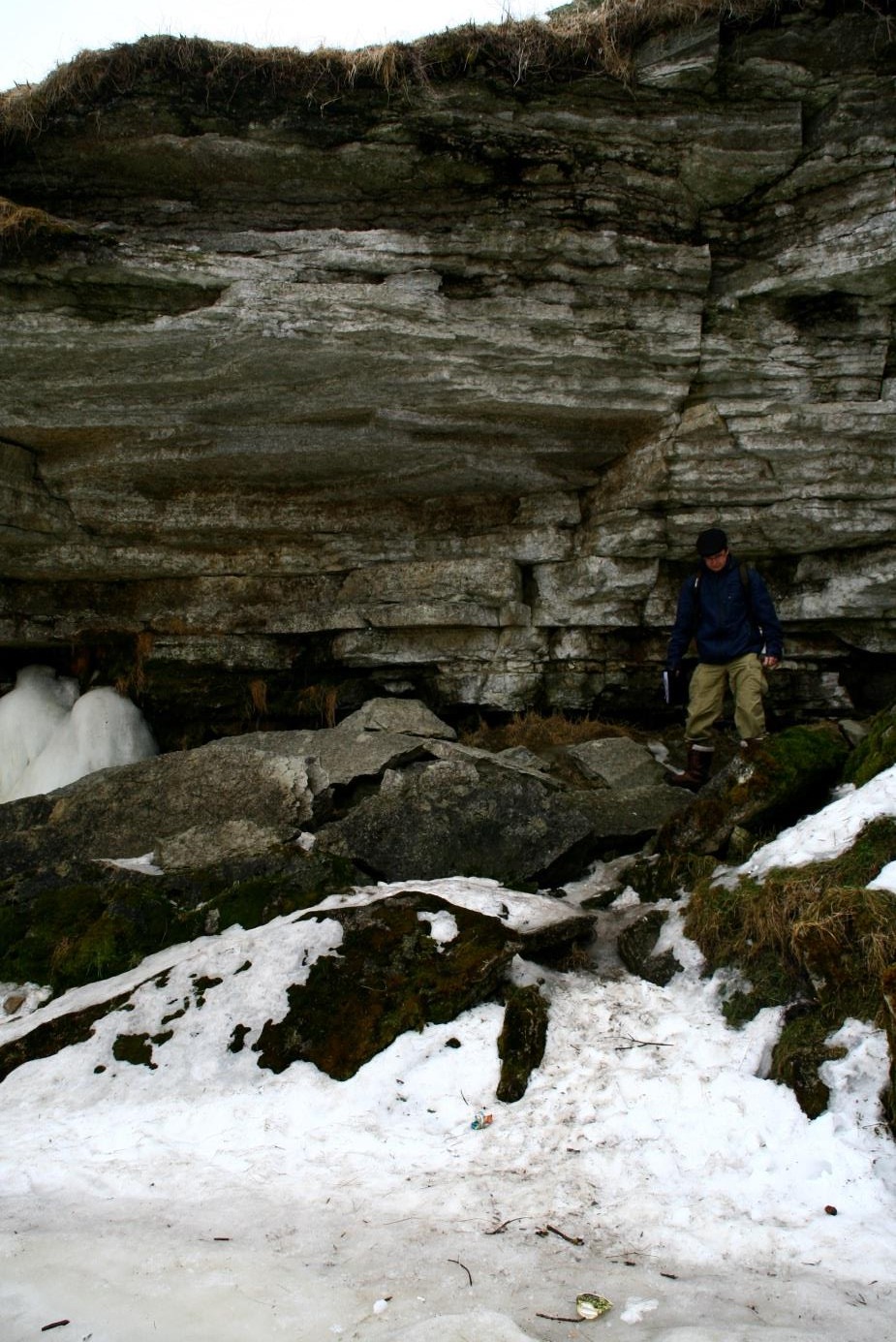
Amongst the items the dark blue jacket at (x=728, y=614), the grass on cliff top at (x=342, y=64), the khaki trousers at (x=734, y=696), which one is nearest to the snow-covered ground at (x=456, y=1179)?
the khaki trousers at (x=734, y=696)

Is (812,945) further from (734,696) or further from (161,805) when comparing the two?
(161,805)

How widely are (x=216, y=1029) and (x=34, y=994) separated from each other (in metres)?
2.27

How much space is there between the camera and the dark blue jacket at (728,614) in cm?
967

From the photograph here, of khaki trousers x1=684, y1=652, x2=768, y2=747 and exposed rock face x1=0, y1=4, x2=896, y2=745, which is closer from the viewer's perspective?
khaki trousers x1=684, y1=652, x2=768, y2=747

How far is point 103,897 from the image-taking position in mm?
8164

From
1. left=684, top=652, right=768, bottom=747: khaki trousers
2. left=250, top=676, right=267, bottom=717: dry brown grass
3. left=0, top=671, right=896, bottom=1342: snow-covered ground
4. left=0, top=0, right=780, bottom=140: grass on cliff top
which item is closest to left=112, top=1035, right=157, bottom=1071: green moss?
left=0, top=671, right=896, bottom=1342: snow-covered ground

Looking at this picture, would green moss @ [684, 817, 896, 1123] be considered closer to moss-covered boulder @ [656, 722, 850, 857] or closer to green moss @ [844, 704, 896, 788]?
moss-covered boulder @ [656, 722, 850, 857]

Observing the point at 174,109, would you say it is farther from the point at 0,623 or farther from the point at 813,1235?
the point at 813,1235

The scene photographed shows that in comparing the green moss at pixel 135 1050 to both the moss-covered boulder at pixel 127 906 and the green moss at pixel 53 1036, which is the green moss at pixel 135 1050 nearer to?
the green moss at pixel 53 1036

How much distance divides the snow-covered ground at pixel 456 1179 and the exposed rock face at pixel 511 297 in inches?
214

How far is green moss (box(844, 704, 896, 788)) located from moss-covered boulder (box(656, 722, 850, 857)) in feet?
0.52

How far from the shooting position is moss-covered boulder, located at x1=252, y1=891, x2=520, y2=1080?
5.96m

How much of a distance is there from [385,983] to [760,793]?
12.1 ft

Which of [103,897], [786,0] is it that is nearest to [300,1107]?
[103,897]
